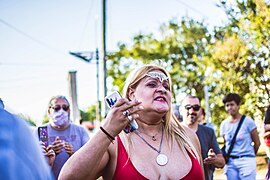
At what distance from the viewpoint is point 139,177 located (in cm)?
252

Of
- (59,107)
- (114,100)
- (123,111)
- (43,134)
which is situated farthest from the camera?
(59,107)

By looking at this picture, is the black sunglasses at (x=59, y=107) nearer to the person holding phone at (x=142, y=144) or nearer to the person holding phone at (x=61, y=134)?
the person holding phone at (x=61, y=134)

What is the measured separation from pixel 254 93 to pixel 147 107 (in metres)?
8.97

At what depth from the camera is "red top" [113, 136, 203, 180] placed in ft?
8.27

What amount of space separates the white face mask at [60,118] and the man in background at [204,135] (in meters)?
1.62

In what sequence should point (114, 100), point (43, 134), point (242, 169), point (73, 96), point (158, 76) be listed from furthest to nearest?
point (73, 96) < point (242, 169) < point (43, 134) < point (158, 76) < point (114, 100)

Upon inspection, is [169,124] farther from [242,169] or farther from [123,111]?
[242,169]

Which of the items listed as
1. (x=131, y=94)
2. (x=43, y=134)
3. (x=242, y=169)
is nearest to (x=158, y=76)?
(x=131, y=94)

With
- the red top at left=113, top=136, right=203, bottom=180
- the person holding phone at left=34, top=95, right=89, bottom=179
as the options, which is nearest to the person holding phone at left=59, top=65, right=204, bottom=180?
the red top at left=113, top=136, right=203, bottom=180

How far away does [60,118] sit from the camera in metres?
5.05

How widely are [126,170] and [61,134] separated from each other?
2.67m

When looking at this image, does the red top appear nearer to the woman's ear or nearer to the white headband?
the woman's ear

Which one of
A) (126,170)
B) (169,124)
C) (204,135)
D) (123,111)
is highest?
(123,111)

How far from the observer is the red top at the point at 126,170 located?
2.52m
